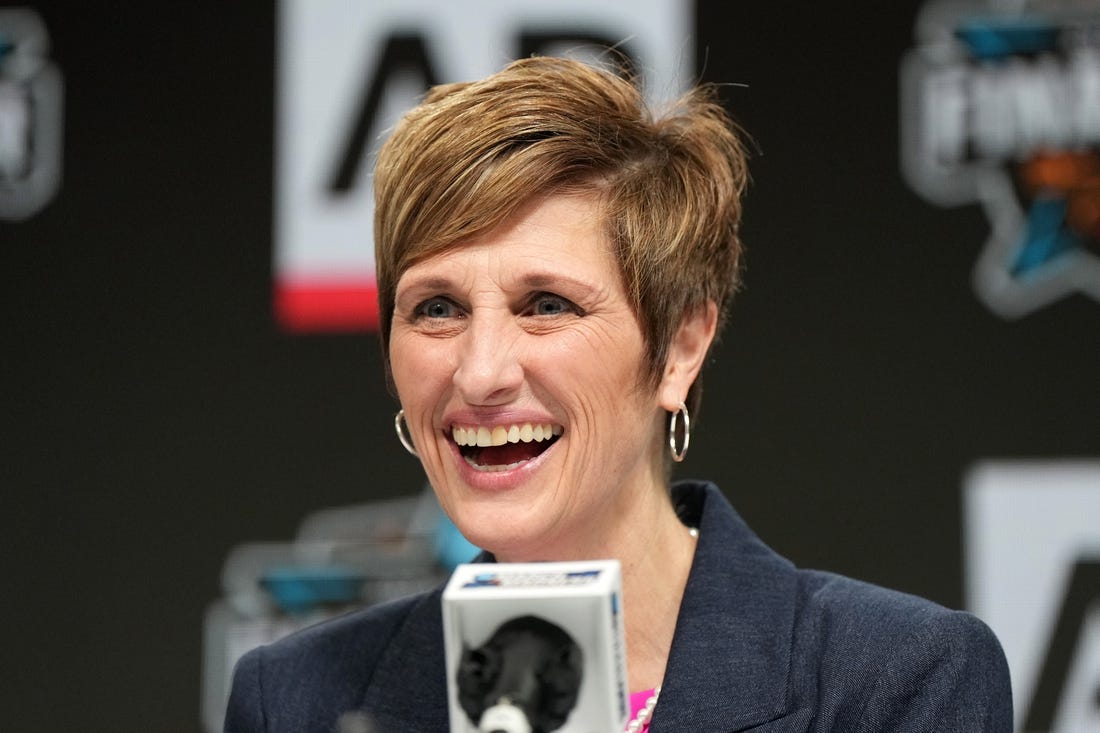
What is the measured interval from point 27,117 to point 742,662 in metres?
2.42

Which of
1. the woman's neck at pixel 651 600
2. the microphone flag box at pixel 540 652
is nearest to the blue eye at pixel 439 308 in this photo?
the woman's neck at pixel 651 600

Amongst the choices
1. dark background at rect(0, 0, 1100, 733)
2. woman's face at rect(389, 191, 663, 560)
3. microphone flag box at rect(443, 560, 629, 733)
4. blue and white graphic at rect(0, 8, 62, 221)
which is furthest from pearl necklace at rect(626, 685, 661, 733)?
blue and white graphic at rect(0, 8, 62, 221)

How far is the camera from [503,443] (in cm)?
181

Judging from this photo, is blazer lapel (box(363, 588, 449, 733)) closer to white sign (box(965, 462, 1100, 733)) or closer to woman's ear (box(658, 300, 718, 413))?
woman's ear (box(658, 300, 718, 413))

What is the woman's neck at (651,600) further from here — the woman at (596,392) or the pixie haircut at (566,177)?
the pixie haircut at (566,177)

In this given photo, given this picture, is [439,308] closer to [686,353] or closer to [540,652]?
[686,353]

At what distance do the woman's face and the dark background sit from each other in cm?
150

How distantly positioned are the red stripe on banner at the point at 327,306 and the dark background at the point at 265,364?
0.15 ft

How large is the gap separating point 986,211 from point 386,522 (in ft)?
4.84

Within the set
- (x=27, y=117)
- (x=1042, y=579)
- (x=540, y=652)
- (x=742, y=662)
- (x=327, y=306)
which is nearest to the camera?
(x=540, y=652)

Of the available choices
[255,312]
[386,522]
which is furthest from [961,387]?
[255,312]

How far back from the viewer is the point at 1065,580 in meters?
3.15

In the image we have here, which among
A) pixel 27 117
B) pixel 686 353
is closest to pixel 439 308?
pixel 686 353

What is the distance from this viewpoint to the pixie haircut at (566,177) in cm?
180
